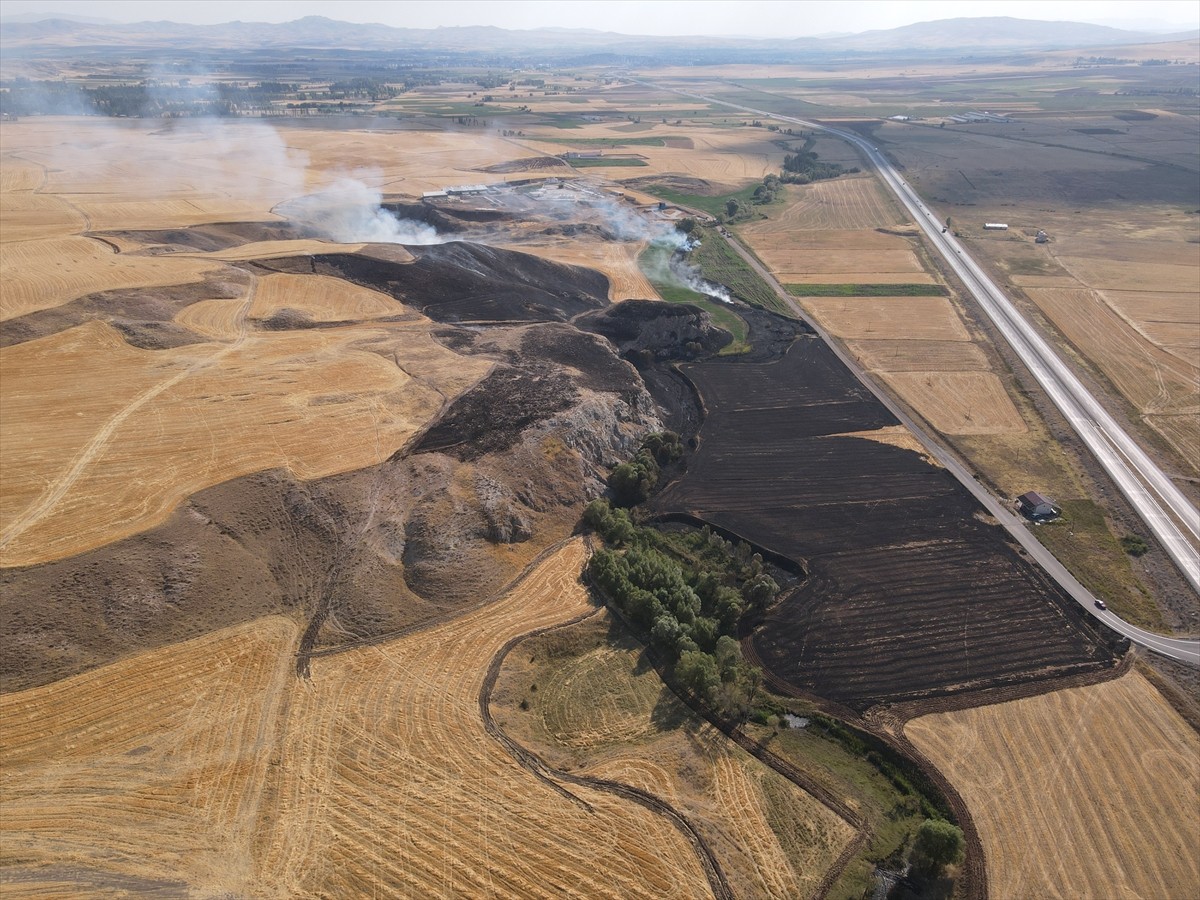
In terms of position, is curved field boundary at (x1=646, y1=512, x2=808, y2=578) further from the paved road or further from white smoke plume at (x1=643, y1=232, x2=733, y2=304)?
white smoke plume at (x1=643, y1=232, x2=733, y2=304)

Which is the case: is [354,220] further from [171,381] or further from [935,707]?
[935,707]

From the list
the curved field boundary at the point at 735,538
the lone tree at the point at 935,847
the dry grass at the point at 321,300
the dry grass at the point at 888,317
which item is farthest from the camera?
the dry grass at the point at 888,317

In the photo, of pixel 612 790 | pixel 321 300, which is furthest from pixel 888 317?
pixel 612 790

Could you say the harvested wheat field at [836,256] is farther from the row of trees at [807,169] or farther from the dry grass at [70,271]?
the dry grass at [70,271]

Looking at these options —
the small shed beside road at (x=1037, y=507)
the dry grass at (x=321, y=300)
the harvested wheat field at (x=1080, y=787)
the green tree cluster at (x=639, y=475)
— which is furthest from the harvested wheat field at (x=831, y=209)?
the harvested wheat field at (x=1080, y=787)

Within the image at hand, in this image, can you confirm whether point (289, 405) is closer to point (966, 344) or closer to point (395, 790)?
point (395, 790)

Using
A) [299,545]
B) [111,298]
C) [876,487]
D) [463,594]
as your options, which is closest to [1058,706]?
[876,487]
